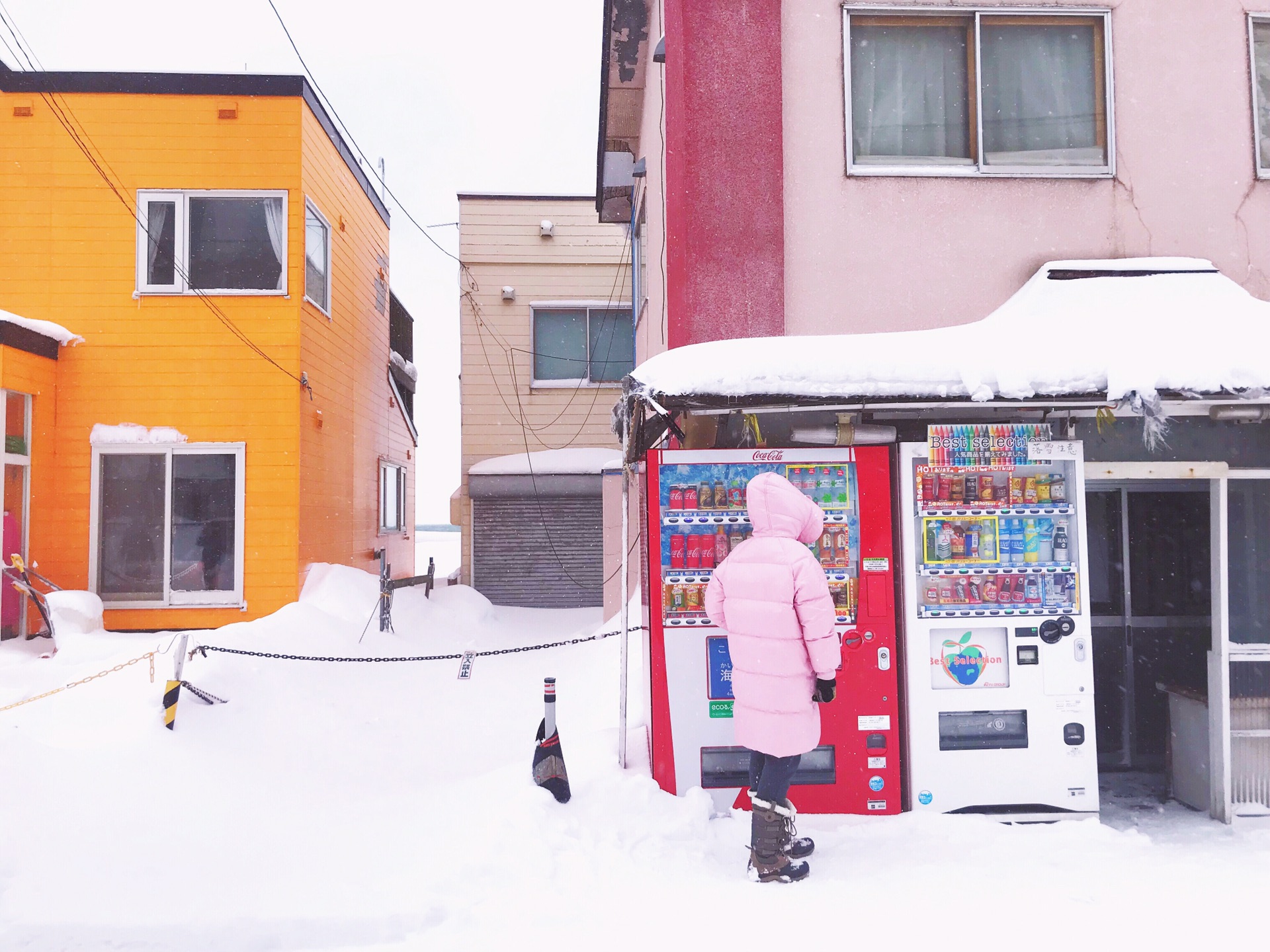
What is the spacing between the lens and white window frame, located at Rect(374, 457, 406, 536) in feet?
51.3

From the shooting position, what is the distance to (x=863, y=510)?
5176 millimetres

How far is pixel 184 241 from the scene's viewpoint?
10.5 meters

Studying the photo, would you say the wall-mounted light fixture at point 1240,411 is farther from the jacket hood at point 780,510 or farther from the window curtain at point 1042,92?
the jacket hood at point 780,510

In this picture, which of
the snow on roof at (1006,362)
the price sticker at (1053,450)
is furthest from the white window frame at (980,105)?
the price sticker at (1053,450)

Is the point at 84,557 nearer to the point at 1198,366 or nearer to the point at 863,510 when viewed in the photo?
the point at 863,510

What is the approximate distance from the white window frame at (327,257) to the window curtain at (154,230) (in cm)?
162

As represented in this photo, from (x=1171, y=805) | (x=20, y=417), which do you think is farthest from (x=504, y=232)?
(x=1171, y=805)

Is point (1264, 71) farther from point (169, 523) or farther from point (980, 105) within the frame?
point (169, 523)

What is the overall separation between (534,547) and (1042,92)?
11.1 metres

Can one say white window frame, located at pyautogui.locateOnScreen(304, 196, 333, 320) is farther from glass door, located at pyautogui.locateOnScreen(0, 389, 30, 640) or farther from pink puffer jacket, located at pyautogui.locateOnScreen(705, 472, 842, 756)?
pink puffer jacket, located at pyautogui.locateOnScreen(705, 472, 842, 756)

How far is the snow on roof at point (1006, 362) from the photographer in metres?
4.78

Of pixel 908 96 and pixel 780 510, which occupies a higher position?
pixel 908 96

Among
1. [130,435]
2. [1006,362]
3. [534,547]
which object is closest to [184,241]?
[130,435]

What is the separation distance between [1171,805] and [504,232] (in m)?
14.0
